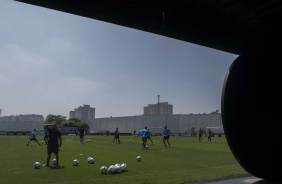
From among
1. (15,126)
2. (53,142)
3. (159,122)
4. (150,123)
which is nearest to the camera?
(53,142)

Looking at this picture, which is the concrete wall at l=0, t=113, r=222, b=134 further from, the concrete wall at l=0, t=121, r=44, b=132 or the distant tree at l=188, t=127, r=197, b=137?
the distant tree at l=188, t=127, r=197, b=137

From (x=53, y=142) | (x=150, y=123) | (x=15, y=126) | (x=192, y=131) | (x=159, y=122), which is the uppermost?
(x=159, y=122)

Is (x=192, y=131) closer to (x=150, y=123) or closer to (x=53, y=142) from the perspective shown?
(x=150, y=123)

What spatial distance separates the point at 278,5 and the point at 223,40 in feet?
5.64

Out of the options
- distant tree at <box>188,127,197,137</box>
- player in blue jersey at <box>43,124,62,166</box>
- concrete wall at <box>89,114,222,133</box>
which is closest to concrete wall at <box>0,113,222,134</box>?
concrete wall at <box>89,114,222,133</box>

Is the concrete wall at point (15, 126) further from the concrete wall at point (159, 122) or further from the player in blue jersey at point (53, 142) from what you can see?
the player in blue jersey at point (53, 142)

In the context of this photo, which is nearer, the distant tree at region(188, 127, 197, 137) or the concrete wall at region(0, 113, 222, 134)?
the distant tree at region(188, 127, 197, 137)

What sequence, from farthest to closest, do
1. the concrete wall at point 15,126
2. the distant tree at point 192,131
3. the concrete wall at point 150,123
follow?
the concrete wall at point 15,126 → the concrete wall at point 150,123 → the distant tree at point 192,131

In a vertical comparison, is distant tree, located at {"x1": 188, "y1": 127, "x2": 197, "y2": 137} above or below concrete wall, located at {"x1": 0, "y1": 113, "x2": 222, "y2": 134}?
below

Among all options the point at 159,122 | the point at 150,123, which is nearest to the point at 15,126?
the point at 150,123

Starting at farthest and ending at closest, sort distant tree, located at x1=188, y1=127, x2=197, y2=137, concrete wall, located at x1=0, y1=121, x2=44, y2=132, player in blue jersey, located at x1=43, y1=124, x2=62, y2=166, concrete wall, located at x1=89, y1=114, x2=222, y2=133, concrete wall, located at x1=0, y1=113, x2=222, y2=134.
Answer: concrete wall, located at x1=0, y1=121, x2=44, y2=132, concrete wall, located at x1=0, y1=113, x2=222, y2=134, concrete wall, located at x1=89, y1=114, x2=222, y2=133, distant tree, located at x1=188, y1=127, x2=197, y2=137, player in blue jersey, located at x1=43, y1=124, x2=62, y2=166

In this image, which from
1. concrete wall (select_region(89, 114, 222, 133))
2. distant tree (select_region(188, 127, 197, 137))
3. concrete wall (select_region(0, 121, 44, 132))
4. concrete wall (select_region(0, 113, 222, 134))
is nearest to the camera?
distant tree (select_region(188, 127, 197, 137))

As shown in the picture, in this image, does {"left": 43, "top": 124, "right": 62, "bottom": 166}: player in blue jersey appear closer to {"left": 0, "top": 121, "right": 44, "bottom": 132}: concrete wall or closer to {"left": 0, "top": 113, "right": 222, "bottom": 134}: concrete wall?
{"left": 0, "top": 113, "right": 222, "bottom": 134}: concrete wall

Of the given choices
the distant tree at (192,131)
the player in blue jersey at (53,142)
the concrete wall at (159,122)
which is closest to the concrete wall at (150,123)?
the concrete wall at (159,122)
